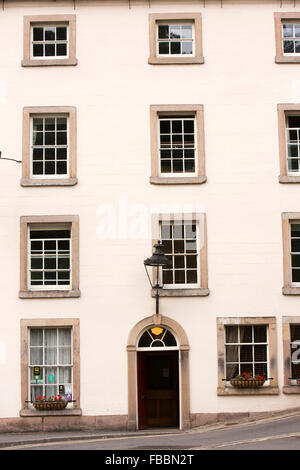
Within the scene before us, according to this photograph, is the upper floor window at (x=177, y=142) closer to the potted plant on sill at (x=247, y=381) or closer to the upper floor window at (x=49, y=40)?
the upper floor window at (x=49, y=40)

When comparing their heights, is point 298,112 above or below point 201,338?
above

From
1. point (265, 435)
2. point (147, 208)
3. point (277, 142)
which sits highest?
point (277, 142)

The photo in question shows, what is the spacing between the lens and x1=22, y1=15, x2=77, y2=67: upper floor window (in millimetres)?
25375

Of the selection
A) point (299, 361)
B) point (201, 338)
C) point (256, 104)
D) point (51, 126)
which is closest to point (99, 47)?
point (51, 126)

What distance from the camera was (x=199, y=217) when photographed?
24781mm

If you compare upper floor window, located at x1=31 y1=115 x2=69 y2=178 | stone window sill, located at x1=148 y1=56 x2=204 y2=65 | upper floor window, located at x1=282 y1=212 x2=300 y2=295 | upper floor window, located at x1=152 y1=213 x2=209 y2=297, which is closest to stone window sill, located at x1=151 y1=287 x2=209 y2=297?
upper floor window, located at x1=152 y1=213 x2=209 y2=297

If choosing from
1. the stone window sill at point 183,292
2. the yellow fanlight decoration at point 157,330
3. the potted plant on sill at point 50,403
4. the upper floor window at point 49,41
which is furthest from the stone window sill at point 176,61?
the potted plant on sill at point 50,403

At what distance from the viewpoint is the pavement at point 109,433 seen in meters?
22.3

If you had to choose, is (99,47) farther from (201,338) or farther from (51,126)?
(201,338)

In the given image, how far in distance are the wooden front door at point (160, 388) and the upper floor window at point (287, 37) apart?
342 inches

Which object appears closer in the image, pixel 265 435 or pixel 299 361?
pixel 265 435

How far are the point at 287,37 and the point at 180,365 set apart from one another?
9.56 meters

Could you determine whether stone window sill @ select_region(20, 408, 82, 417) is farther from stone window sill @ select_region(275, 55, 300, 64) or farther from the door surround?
stone window sill @ select_region(275, 55, 300, 64)

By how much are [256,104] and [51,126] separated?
223 inches
